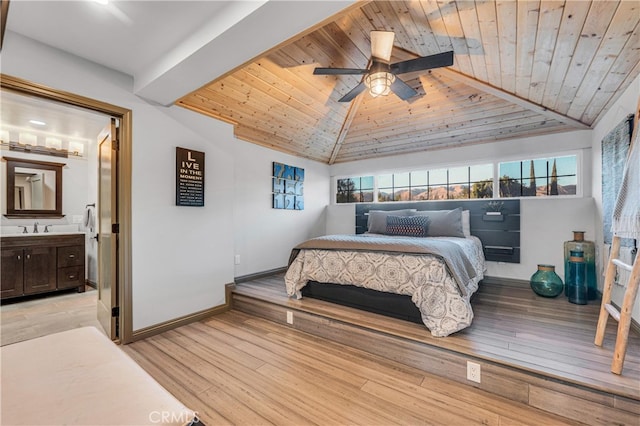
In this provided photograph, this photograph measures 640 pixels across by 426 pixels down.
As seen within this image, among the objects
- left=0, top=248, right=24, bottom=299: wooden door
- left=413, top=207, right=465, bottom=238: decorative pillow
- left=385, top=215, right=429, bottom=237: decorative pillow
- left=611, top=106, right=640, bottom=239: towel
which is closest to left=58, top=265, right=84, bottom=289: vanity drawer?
left=0, top=248, right=24, bottom=299: wooden door

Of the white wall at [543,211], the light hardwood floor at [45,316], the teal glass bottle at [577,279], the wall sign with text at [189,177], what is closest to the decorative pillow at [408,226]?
the white wall at [543,211]

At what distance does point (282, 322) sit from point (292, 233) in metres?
2.13

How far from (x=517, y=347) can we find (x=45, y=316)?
4.99m

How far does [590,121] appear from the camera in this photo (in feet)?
10.6

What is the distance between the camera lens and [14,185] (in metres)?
4.17

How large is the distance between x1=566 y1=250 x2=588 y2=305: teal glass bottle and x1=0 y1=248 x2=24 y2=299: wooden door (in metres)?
7.05

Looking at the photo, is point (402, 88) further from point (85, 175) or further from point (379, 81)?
point (85, 175)

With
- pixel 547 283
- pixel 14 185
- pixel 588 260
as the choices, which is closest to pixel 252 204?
pixel 14 185

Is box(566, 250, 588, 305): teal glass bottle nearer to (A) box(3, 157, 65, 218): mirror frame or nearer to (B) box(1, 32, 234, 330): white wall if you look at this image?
(B) box(1, 32, 234, 330): white wall

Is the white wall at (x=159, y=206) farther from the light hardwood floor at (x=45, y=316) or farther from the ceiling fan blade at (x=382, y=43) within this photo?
the ceiling fan blade at (x=382, y=43)

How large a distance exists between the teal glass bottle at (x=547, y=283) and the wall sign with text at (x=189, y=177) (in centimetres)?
413

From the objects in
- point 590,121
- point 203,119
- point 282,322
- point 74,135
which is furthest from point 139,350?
point 590,121

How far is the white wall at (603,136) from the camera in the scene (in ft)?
A: 7.20

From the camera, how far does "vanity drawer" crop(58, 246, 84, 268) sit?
415cm
